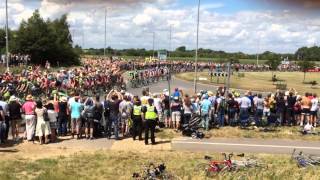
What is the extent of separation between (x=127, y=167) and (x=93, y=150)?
262 centimetres

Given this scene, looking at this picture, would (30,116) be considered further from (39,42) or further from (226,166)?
(39,42)

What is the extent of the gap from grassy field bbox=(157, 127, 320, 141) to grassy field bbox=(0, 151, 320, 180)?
3573 mm

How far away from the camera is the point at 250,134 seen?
23266 mm

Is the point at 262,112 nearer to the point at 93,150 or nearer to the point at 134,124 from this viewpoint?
the point at 134,124

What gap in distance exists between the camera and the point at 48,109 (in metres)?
20.5

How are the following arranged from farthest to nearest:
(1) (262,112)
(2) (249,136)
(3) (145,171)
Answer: (1) (262,112) → (2) (249,136) → (3) (145,171)

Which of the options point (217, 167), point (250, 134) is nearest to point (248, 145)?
point (250, 134)

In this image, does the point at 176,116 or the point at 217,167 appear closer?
the point at 217,167

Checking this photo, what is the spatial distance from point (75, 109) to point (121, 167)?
4444 mm

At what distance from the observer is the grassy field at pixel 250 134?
22647 millimetres

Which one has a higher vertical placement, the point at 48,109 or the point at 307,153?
the point at 48,109

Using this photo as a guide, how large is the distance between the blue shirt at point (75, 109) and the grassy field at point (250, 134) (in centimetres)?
350

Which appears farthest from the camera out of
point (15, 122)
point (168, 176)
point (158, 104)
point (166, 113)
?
point (166, 113)

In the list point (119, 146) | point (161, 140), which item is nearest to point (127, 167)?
point (119, 146)
